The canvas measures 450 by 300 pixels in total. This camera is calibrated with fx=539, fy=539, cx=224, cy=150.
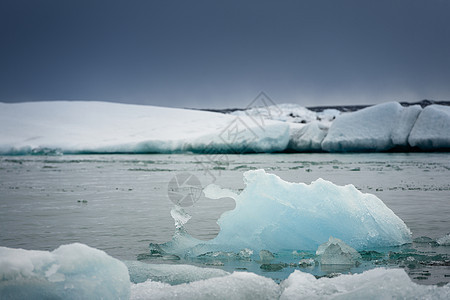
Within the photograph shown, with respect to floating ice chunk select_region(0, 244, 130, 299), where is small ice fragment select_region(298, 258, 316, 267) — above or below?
below

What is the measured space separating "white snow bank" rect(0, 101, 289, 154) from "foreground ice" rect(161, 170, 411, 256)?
15.1 m

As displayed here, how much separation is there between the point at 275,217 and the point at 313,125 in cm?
1782

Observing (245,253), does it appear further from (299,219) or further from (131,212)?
(131,212)

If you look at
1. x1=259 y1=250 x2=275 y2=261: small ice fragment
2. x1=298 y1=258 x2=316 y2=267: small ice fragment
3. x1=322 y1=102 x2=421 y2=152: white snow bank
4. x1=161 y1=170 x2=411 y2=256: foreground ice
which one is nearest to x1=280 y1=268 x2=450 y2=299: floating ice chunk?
x1=298 y1=258 x2=316 y2=267: small ice fragment

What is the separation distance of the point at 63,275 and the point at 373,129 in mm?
18587

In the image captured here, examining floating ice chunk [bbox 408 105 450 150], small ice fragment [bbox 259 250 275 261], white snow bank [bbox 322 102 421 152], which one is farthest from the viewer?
white snow bank [bbox 322 102 421 152]

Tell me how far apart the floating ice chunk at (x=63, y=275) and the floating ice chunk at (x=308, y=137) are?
1935 centimetres

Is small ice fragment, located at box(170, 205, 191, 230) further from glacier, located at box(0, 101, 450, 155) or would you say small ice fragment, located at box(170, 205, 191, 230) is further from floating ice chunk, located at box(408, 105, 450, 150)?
floating ice chunk, located at box(408, 105, 450, 150)

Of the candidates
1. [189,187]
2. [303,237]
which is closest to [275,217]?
[303,237]

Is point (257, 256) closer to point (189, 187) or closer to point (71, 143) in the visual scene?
point (189, 187)

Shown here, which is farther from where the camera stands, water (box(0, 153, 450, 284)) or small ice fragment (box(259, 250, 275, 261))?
water (box(0, 153, 450, 284))

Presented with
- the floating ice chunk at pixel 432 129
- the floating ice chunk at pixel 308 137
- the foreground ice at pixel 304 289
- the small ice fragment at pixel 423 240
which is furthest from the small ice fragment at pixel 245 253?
the floating ice chunk at pixel 308 137

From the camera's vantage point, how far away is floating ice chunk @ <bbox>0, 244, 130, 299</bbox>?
2.29m

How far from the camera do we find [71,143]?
24844 millimetres
